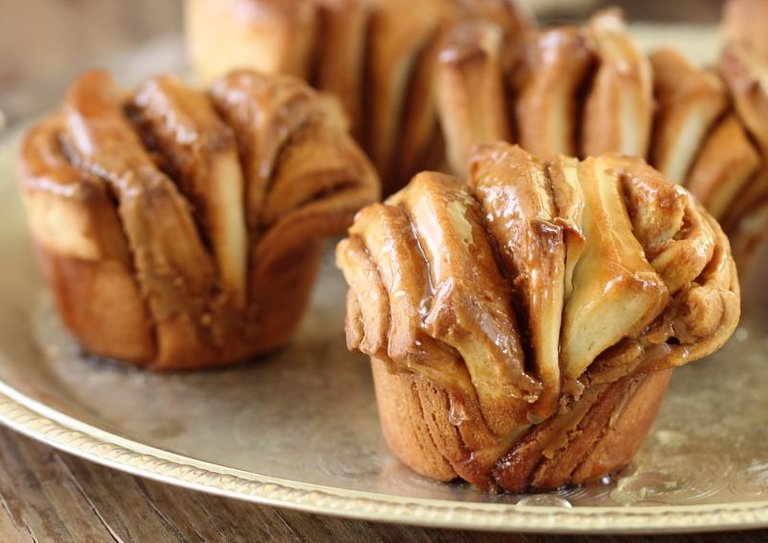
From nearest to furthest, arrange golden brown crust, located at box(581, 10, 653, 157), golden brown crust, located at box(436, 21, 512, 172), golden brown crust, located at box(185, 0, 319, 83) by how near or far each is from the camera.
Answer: golden brown crust, located at box(581, 10, 653, 157) < golden brown crust, located at box(436, 21, 512, 172) < golden brown crust, located at box(185, 0, 319, 83)

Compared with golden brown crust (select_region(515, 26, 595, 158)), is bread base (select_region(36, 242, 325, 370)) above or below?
below

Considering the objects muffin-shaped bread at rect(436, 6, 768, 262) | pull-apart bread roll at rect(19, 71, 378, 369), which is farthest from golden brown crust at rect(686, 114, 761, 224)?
pull-apart bread roll at rect(19, 71, 378, 369)

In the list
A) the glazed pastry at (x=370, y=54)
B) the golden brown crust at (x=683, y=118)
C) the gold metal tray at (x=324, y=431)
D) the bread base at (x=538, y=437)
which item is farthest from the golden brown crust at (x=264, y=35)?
the bread base at (x=538, y=437)

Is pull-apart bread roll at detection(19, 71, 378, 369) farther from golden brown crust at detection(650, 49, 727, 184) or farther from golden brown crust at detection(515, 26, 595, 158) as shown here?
golden brown crust at detection(650, 49, 727, 184)

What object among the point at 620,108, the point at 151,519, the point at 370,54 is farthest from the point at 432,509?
the point at 370,54

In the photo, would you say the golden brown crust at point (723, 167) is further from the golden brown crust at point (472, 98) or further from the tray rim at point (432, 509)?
the tray rim at point (432, 509)

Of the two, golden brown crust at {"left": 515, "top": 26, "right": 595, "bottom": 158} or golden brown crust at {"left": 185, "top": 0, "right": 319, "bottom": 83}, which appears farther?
golden brown crust at {"left": 185, "top": 0, "right": 319, "bottom": 83}

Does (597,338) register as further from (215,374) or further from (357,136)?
(357,136)
